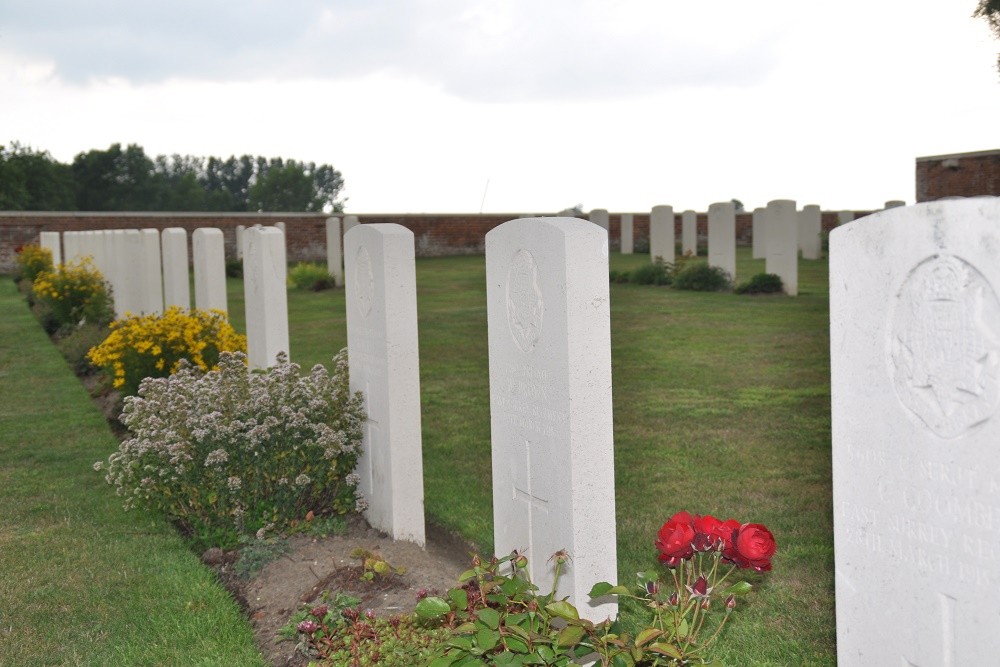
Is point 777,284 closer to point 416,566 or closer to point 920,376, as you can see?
point 416,566

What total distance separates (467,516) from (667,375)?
4.64m

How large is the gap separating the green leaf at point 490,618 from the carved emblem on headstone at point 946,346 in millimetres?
1306

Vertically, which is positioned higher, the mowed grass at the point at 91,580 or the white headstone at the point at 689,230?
the white headstone at the point at 689,230

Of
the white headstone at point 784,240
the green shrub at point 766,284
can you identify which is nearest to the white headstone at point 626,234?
the white headstone at point 784,240

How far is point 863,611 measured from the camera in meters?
2.62

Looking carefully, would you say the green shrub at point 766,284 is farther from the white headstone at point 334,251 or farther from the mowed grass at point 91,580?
the mowed grass at point 91,580

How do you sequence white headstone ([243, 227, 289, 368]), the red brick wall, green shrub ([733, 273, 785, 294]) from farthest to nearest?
the red brick wall
green shrub ([733, 273, 785, 294])
white headstone ([243, 227, 289, 368])

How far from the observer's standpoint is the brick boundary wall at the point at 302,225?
28984mm

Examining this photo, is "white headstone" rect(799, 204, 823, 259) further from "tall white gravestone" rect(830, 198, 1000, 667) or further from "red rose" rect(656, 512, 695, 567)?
"tall white gravestone" rect(830, 198, 1000, 667)

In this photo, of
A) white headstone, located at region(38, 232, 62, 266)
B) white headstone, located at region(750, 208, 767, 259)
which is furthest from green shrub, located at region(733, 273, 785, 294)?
white headstone, located at region(38, 232, 62, 266)

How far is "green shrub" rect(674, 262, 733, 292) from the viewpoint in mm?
18625

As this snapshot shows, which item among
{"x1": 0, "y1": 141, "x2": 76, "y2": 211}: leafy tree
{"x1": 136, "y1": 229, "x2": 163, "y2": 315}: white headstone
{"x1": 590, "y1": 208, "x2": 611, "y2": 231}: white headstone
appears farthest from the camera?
{"x1": 0, "y1": 141, "x2": 76, "y2": 211}: leafy tree

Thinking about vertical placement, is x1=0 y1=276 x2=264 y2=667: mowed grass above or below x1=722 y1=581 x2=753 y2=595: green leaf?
below

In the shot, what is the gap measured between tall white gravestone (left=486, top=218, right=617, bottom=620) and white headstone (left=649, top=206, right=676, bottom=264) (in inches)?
693
